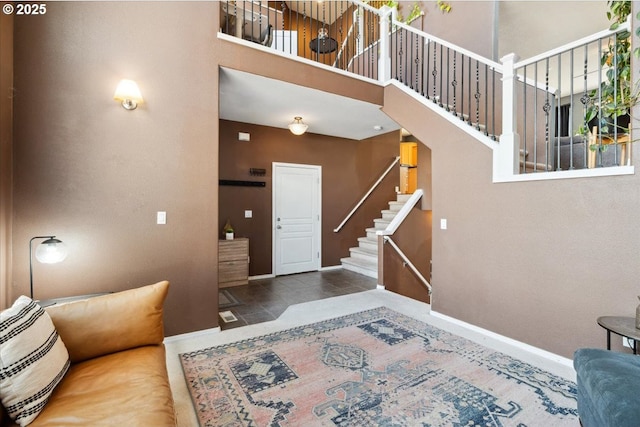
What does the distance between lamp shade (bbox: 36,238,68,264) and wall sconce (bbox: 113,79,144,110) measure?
4.42 feet

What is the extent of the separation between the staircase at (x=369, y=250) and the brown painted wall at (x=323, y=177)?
0.81 feet

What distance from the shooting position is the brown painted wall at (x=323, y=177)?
5238 millimetres

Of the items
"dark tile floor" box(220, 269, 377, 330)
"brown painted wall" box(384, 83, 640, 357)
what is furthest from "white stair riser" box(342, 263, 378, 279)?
"brown painted wall" box(384, 83, 640, 357)

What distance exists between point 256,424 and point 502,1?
19.4 ft

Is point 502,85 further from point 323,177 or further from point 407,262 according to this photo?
point 323,177

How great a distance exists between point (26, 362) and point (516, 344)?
3464mm

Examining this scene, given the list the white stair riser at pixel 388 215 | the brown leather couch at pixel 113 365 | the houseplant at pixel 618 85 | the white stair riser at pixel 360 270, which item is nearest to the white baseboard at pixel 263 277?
the white stair riser at pixel 360 270

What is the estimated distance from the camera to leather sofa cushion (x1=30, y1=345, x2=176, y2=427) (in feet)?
3.95

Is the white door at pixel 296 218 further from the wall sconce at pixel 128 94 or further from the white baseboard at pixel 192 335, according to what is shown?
the wall sconce at pixel 128 94

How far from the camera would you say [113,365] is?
1615 millimetres

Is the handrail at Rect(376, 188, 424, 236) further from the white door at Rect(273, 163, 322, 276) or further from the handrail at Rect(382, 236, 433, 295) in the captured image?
the white door at Rect(273, 163, 322, 276)

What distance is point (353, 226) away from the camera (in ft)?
21.2

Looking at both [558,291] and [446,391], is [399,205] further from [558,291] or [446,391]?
[446,391]

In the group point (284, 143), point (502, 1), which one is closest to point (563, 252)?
point (502, 1)
